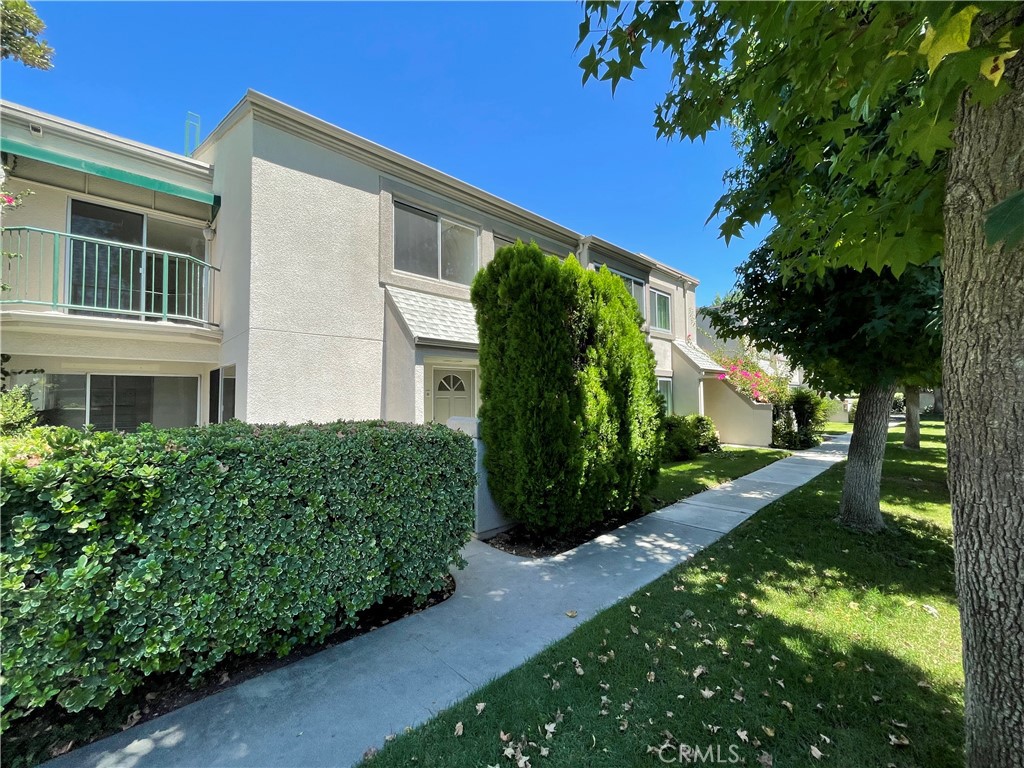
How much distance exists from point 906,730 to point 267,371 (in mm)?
8376

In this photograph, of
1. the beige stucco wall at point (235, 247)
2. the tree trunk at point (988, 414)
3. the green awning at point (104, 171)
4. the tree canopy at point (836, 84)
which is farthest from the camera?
the beige stucco wall at point (235, 247)

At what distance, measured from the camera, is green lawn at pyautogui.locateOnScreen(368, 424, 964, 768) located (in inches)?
95.7

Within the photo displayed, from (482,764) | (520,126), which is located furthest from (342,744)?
(520,126)

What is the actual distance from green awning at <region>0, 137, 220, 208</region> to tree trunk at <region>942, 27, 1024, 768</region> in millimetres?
10360

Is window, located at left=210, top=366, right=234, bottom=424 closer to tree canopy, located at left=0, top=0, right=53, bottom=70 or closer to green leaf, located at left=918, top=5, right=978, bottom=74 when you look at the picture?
tree canopy, located at left=0, top=0, right=53, bottom=70

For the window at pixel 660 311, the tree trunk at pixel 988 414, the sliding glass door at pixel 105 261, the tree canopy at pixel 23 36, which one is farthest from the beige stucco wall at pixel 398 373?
the window at pixel 660 311

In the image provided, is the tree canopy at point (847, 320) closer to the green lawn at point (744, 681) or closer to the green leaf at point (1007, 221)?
the green lawn at point (744, 681)

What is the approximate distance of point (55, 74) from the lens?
7098mm

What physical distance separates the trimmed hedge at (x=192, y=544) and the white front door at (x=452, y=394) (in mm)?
6265

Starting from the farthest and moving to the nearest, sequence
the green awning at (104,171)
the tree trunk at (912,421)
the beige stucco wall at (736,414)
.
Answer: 1. the beige stucco wall at (736,414)
2. the tree trunk at (912,421)
3. the green awning at (104,171)

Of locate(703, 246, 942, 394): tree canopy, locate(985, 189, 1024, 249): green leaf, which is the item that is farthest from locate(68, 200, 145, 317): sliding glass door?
locate(703, 246, 942, 394): tree canopy

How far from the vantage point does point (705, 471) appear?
35.4ft

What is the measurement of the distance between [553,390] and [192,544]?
13.1ft

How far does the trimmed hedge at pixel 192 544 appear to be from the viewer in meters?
2.30
